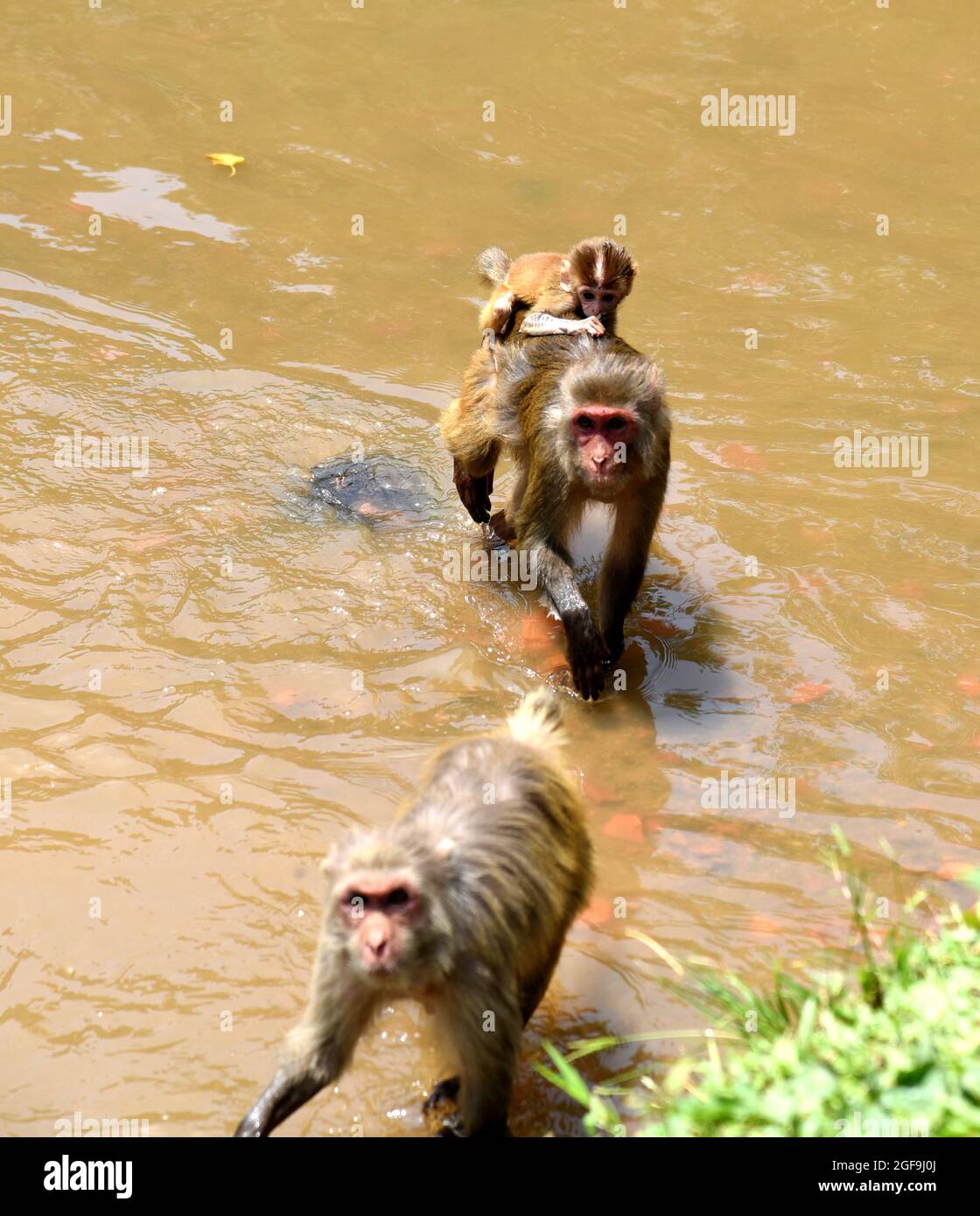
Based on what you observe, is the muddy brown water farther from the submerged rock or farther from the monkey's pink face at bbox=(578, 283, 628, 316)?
the monkey's pink face at bbox=(578, 283, 628, 316)

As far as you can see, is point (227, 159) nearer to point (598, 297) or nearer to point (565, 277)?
point (565, 277)

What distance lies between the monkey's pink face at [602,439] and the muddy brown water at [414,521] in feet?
3.93

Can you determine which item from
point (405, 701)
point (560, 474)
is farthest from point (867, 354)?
point (405, 701)

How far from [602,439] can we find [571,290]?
1531mm

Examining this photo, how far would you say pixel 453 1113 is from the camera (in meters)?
4.84

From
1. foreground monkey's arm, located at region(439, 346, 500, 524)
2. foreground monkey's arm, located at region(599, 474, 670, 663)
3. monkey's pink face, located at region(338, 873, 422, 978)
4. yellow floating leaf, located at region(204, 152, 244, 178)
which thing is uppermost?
yellow floating leaf, located at region(204, 152, 244, 178)

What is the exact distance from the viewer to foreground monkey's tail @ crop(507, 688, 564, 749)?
519 cm

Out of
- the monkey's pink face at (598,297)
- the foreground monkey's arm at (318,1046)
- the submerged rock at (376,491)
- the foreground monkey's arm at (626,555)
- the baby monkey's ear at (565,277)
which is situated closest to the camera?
the foreground monkey's arm at (318,1046)

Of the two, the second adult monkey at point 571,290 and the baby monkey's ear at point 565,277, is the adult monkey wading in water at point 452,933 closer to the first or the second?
the second adult monkey at point 571,290

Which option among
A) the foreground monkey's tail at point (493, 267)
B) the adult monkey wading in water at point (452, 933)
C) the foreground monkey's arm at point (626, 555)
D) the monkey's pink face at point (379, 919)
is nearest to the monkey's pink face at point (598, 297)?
the foreground monkey's tail at point (493, 267)

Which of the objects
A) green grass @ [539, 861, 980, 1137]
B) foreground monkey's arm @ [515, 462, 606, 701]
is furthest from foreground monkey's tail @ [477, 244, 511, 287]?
green grass @ [539, 861, 980, 1137]

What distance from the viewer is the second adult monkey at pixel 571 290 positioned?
7617 mm

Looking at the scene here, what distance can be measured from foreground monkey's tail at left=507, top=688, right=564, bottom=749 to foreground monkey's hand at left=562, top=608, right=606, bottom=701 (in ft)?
4.57

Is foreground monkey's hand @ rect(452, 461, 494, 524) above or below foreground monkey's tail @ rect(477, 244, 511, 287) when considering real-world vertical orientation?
below
